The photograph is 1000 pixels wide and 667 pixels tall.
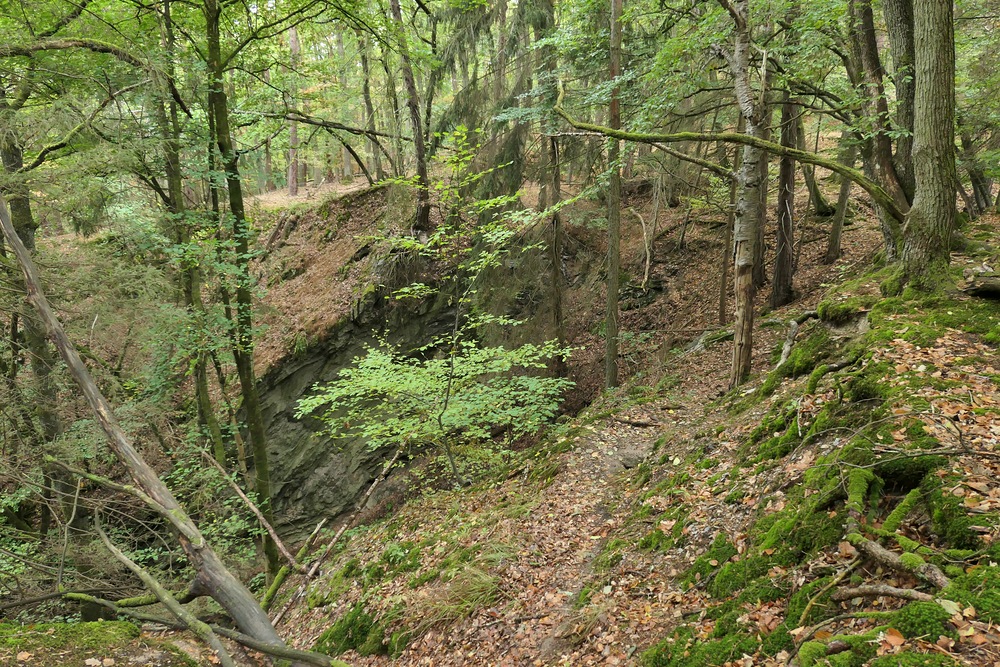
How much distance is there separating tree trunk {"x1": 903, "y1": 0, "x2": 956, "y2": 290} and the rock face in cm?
1064

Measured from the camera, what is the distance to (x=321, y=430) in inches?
513

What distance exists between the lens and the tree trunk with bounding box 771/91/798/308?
10547 mm

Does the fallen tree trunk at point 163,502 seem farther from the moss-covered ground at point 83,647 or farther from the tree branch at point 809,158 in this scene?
the tree branch at point 809,158

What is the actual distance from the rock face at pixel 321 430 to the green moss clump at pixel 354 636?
22.9 ft

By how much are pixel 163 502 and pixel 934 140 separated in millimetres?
8689

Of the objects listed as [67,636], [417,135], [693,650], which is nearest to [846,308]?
[693,650]

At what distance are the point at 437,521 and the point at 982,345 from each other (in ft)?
Answer: 21.7

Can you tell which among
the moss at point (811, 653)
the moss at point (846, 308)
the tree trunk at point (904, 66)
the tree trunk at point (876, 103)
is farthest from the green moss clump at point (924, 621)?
the tree trunk at point (904, 66)

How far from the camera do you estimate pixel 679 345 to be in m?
12.5

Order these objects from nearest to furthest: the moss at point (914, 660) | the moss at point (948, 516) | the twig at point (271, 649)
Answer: the moss at point (914, 660), the moss at point (948, 516), the twig at point (271, 649)

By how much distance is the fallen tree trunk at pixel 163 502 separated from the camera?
15.2 ft

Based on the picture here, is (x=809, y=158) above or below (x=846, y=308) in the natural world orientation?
above

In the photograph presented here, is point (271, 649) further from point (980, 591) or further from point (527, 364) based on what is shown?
point (527, 364)

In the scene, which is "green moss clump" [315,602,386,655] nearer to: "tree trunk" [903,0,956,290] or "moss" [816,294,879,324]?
"moss" [816,294,879,324]
